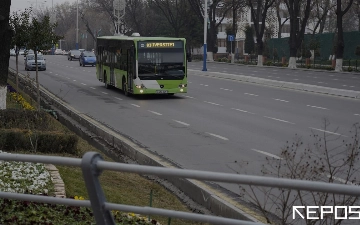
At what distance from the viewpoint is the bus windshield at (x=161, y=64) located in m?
31.9

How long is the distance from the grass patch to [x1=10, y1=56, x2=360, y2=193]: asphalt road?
129 cm

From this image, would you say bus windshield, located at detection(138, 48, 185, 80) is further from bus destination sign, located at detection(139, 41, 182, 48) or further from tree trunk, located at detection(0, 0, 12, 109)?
tree trunk, located at detection(0, 0, 12, 109)

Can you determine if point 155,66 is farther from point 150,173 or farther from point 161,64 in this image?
point 150,173

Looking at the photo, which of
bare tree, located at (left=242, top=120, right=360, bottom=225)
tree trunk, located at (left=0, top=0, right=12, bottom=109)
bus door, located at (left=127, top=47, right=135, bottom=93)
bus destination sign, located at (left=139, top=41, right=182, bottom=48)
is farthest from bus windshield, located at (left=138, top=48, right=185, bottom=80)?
bare tree, located at (left=242, top=120, right=360, bottom=225)

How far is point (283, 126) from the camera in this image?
21.4m

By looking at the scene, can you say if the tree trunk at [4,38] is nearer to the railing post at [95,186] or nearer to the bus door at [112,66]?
the railing post at [95,186]

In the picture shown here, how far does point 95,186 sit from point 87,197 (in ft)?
20.2

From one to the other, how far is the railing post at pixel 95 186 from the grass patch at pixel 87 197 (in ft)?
8.90

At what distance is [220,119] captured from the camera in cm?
2348

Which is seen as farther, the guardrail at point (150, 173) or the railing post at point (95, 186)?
the railing post at point (95, 186)

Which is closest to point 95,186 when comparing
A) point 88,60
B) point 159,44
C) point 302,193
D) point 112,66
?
point 302,193

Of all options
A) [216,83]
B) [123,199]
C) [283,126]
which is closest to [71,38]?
[216,83]

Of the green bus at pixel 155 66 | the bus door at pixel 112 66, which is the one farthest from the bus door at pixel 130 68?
the bus door at pixel 112 66

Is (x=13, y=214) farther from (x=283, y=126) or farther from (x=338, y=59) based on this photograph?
(x=338, y=59)
